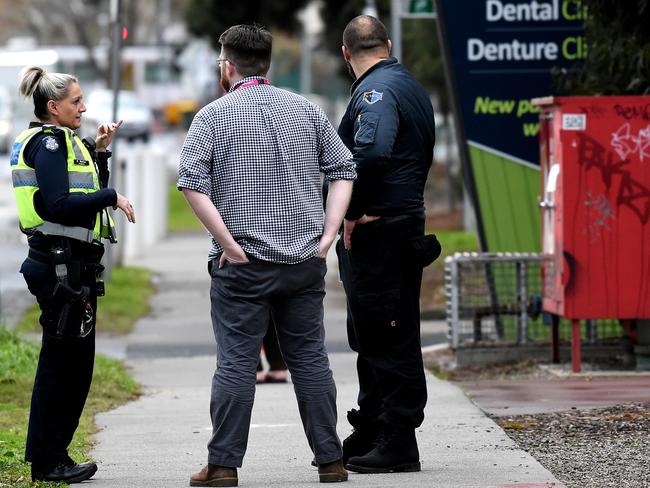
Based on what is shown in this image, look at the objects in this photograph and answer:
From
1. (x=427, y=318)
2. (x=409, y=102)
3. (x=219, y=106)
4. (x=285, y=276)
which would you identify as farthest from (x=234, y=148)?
(x=427, y=318)

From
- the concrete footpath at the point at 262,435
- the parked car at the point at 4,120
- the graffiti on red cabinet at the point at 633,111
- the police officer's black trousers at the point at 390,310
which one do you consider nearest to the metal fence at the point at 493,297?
the concrete footpath at the point at 262,435

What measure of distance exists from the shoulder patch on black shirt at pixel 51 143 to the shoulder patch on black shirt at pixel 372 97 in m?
1.30

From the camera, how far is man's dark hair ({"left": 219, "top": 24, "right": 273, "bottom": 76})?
558cm

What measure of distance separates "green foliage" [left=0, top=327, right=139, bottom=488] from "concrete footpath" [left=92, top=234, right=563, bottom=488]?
0.38 feet

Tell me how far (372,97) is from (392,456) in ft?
5.01

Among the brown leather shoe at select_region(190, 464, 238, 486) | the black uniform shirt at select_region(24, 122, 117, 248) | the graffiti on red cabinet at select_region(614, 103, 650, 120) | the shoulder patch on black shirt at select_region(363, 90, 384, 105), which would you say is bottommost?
the brown leather shoe at select_region(190, 464, 238, 486)

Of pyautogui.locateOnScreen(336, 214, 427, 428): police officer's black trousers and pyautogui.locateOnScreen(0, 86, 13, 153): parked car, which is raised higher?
pyautogui.locateOnScreen(0, 86, 13, 153): parked car

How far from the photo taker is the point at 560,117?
871 cm

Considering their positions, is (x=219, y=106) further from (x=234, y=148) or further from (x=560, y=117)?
(x=560, y=117)

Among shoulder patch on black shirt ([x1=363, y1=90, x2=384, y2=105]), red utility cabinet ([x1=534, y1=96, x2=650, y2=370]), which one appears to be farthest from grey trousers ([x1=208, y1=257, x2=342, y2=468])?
red utility cabinet ([x1=534, y1=96, x2=650, y2=370])

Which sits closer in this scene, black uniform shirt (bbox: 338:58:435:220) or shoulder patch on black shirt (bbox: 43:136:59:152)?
shoulder patch on black shirt (bbox: 43:136:59:152)

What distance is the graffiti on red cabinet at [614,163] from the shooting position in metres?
8.68

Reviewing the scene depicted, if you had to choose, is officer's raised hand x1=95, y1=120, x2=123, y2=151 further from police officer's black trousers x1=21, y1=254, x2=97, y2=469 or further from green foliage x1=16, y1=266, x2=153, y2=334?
green foliage x1=16, y1=266, x2=153, y2=334

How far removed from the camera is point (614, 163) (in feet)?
28.5
